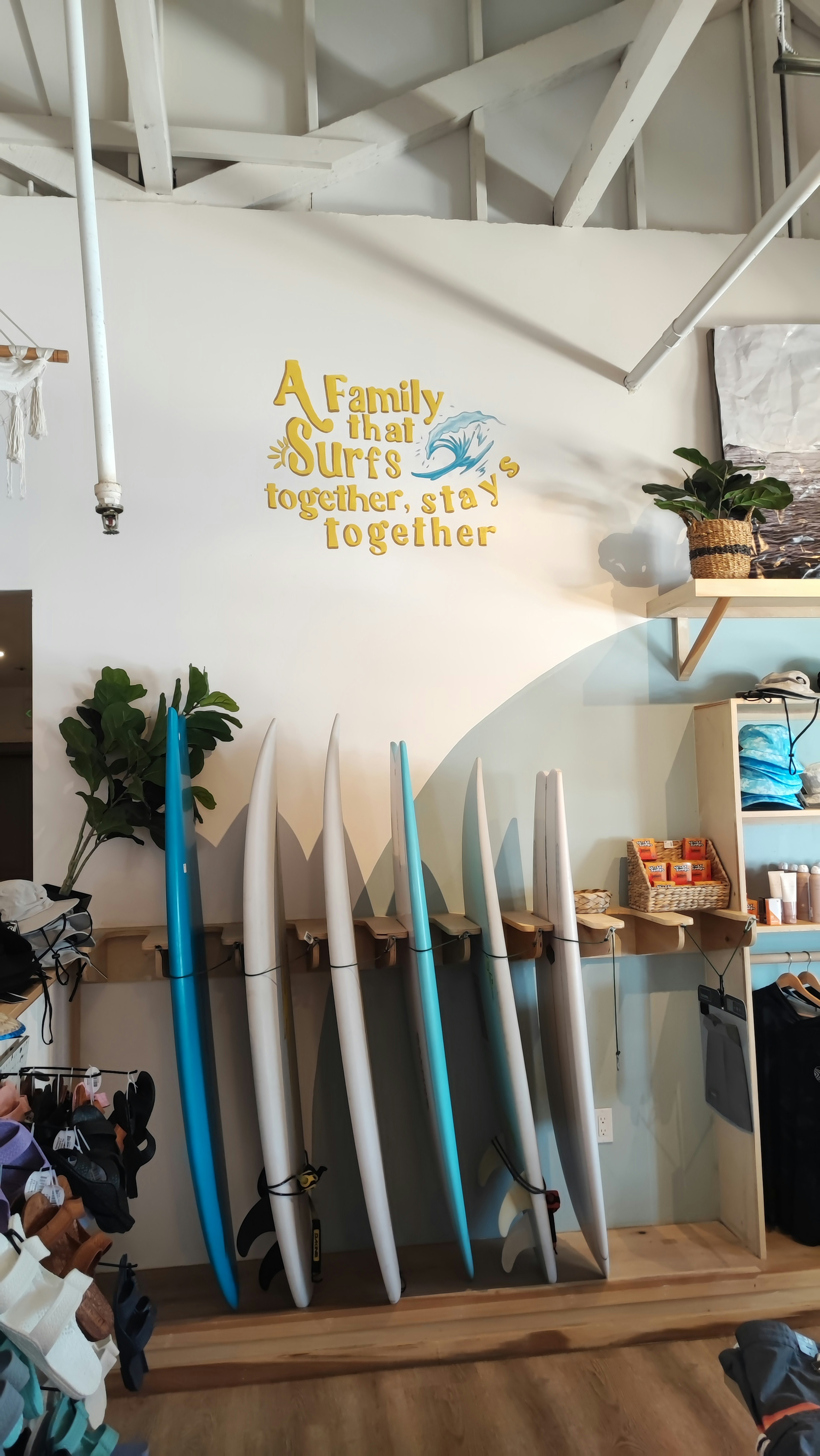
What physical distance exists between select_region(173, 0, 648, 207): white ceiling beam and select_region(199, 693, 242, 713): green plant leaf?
1502 millimetres

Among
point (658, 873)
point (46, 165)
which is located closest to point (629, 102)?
point (46, 165)

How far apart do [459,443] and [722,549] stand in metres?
0.85

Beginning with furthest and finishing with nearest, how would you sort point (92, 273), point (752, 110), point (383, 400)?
point (752, 110)
point (383, 400)
point (92, 273)

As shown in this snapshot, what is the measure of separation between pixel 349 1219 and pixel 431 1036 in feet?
2.41

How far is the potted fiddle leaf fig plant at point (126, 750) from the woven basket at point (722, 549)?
1.36 m

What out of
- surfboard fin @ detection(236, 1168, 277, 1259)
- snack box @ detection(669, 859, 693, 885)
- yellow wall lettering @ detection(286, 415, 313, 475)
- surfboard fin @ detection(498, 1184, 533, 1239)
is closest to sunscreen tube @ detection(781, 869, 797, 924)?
snack box @ detection(669, 859, 693, 885)

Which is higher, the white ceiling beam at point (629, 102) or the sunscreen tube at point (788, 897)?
the white ceiling beam at point (629, 102)

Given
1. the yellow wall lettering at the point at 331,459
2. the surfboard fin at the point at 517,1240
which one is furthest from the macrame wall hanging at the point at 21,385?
the surfboard fin at the point at 517,1240

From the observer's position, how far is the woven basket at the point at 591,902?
260cm

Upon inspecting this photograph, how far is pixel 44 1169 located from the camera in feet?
4.58

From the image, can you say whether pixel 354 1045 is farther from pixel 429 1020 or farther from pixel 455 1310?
pixel 455 1310

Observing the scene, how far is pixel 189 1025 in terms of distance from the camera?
2248 mm

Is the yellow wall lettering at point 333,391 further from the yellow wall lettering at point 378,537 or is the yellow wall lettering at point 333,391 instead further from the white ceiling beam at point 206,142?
the white ceiling beam at point 206,142

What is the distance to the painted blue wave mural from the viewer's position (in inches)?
112
